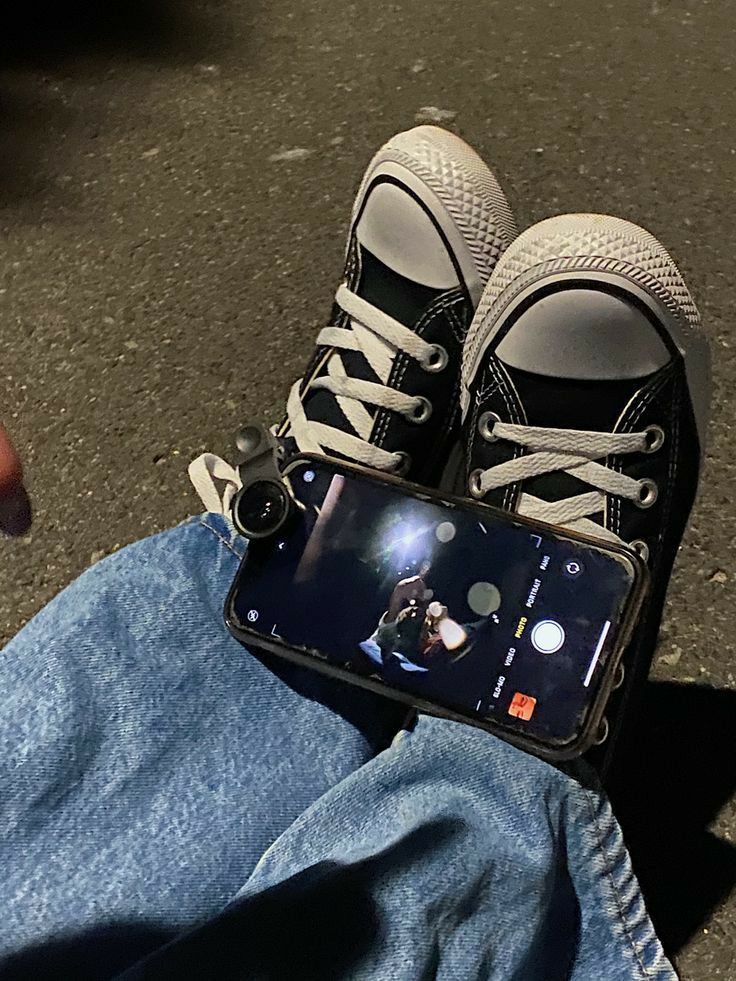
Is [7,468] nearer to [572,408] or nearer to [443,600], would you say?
[443,600]

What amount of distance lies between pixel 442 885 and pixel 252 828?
109 millimetres

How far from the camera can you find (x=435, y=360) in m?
0.74

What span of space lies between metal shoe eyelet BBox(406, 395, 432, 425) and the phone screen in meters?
0.14

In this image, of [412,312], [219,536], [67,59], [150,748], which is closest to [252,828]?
[150,748]

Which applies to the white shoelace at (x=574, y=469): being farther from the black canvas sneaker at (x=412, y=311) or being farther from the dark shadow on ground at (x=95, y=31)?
the dark shadow on ground at (x=95, y=31)

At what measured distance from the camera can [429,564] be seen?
1.90ft

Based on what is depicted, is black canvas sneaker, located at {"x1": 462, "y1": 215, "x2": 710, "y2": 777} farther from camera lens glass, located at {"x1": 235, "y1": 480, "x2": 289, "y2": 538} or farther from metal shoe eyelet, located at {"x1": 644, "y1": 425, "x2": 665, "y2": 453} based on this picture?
camera lens glass, located at {"x1": 235, "y1": 480, "x2": 289, "y2": 538}

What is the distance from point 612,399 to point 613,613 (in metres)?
0.19

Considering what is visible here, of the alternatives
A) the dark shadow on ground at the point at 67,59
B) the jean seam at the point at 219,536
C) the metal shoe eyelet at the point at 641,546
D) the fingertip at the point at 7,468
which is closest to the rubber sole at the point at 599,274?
the metal shoe eyelet at the point at 641,546

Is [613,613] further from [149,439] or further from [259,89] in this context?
[259,89]

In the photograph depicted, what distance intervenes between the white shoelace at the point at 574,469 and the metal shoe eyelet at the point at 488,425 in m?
0.02

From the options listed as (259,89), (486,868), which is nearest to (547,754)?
(486,868)

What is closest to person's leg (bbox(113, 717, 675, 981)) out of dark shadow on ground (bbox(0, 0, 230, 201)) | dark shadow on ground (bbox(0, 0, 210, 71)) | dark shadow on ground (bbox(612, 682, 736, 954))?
dark shadow on ground (bbox(612, 682, 736, 954))

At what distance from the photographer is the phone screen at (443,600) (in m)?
0.55
